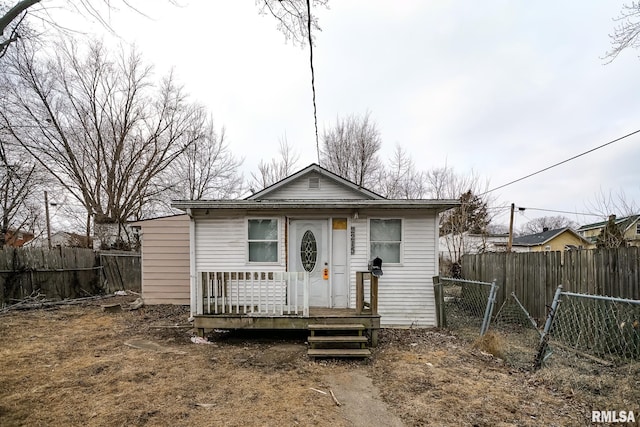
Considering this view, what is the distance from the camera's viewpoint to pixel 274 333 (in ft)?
22.8

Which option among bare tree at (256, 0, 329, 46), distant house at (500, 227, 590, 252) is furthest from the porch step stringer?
distant house at (500, 227, 590, 252)

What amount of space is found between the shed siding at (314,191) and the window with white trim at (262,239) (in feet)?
8.00

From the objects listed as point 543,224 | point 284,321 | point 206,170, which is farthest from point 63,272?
point 543,224

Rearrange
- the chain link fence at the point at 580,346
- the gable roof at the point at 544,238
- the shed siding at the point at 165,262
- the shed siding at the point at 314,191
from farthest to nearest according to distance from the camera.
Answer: the gable roof at the point at 544,238 < the shed siding at the point at 165,262 < the shed siding at the point at 314,191 < the chain link fence at the point at 580,346

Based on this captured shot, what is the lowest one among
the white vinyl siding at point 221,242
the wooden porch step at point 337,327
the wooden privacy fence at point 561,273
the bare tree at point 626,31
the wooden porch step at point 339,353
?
the wooden porch step at point 339,353

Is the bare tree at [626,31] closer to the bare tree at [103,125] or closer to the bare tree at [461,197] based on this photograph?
the bare tree at [461,197]

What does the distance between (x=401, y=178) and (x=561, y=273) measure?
717 inches

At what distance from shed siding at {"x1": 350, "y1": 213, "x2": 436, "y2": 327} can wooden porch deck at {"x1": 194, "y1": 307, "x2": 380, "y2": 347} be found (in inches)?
53.4

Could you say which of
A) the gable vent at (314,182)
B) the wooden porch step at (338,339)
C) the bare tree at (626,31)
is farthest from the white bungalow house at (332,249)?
the bare tree at (626,31)

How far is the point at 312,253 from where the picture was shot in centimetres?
755

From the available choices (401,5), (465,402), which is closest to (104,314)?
(465,402)

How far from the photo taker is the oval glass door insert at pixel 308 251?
7.52 m

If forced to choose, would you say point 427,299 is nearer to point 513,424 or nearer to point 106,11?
point 513,424

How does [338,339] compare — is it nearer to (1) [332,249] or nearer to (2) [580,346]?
(1) [332,249]
